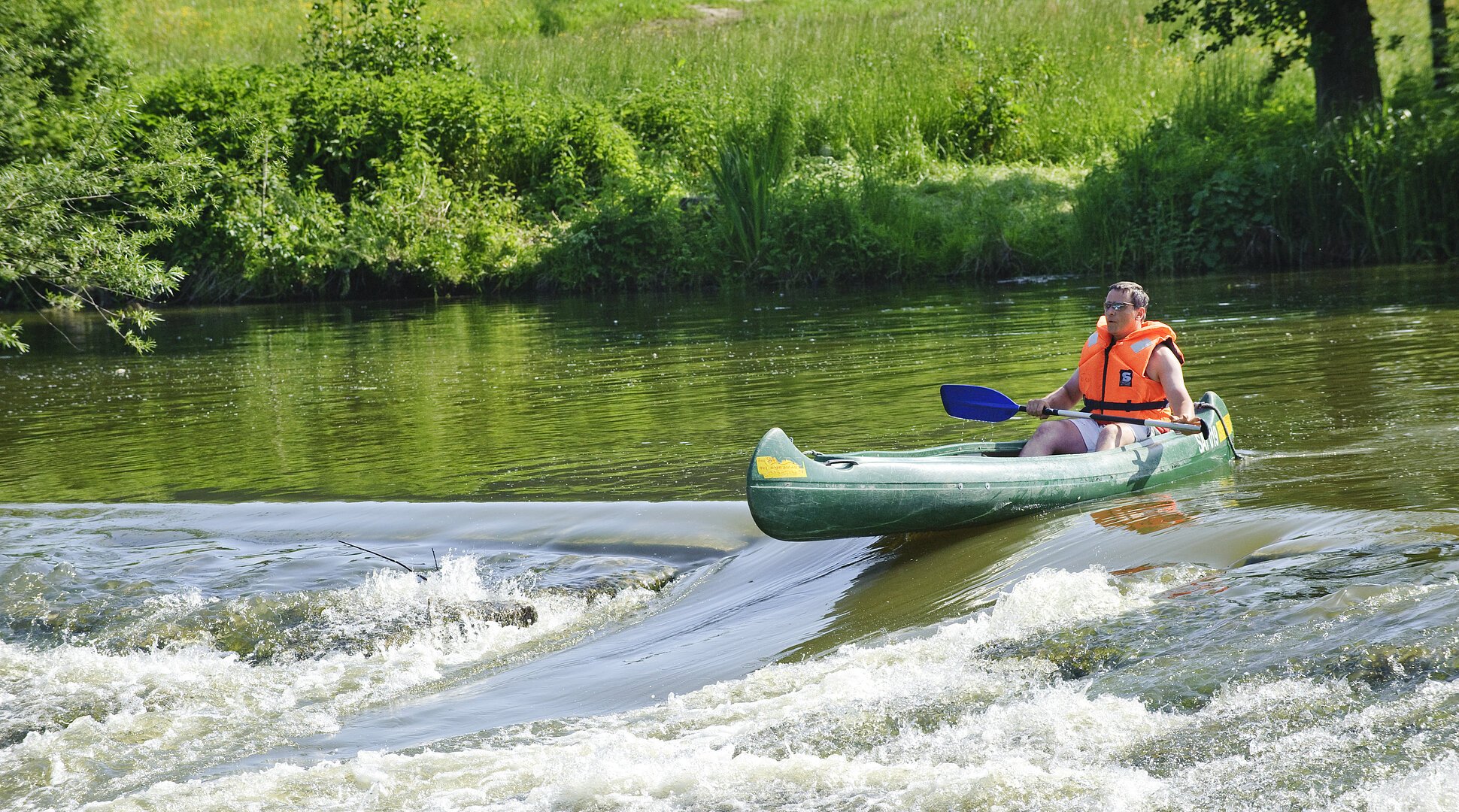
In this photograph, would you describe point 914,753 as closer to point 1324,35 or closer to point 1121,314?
point 1121,314

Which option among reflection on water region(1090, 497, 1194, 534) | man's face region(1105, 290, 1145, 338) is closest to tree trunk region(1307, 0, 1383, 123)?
man's face region(1105, 290, 1145, 338)

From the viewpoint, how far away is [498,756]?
14.3 feet

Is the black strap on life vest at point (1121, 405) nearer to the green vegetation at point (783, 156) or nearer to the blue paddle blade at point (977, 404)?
the blue paddle blade at point (977, 404)

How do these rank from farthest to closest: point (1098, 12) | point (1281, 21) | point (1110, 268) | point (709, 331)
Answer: point (1098, 12) → point (1110, 268) → point (1281, 21) → point (709, 331)

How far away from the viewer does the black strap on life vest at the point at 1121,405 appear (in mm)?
7277

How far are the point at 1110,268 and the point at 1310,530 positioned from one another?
13756mm

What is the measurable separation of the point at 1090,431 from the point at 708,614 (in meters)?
2.40

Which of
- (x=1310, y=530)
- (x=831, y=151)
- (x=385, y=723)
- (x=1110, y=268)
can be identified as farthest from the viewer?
(x=831, y=151)

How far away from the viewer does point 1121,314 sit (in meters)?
7.22

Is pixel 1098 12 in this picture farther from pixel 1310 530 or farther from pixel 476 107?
pixel 1310 530

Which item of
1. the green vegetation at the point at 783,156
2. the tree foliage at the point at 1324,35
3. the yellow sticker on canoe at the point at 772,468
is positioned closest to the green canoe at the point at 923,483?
the yellow sticker on canoe at the point at 772,468

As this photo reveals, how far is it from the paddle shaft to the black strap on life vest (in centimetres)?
8

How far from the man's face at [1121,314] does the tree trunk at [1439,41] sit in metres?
10.3

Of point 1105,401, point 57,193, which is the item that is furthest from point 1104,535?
point 57,193
